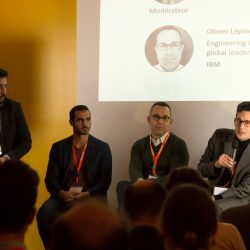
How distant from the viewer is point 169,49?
16.7 feet

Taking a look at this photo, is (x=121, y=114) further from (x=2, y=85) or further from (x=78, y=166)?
(x=2, y=85)

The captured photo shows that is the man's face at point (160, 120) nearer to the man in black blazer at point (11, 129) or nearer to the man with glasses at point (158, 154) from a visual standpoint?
the man with glasses at point (158, 154)

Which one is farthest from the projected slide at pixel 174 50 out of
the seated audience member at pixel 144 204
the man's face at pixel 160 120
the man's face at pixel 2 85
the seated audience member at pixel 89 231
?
the seated audience member at pixel 89 231

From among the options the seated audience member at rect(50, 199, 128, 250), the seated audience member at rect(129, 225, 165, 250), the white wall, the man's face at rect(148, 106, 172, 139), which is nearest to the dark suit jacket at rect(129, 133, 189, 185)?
the man's face at rect(148, 106, 172, 139)

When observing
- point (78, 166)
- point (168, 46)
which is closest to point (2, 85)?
point (78, 166)

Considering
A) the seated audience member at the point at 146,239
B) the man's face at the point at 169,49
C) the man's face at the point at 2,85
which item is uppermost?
the man's face at the point at 169,49

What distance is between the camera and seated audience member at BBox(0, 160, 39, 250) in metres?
1.73

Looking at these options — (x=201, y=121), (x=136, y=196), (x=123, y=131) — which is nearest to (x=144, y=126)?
(x=123, y=131)

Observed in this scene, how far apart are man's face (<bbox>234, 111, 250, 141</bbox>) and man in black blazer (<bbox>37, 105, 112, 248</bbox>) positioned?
1.13m

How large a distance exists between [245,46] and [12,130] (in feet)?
7.67

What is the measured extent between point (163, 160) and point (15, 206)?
2851mm

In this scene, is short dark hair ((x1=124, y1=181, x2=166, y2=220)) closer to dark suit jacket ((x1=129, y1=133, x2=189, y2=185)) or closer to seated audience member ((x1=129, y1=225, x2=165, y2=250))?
seated audience member ((x1=129, y1=225, x2=165, y2=250))

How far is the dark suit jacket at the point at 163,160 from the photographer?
447 cm

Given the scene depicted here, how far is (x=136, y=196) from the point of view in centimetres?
207
